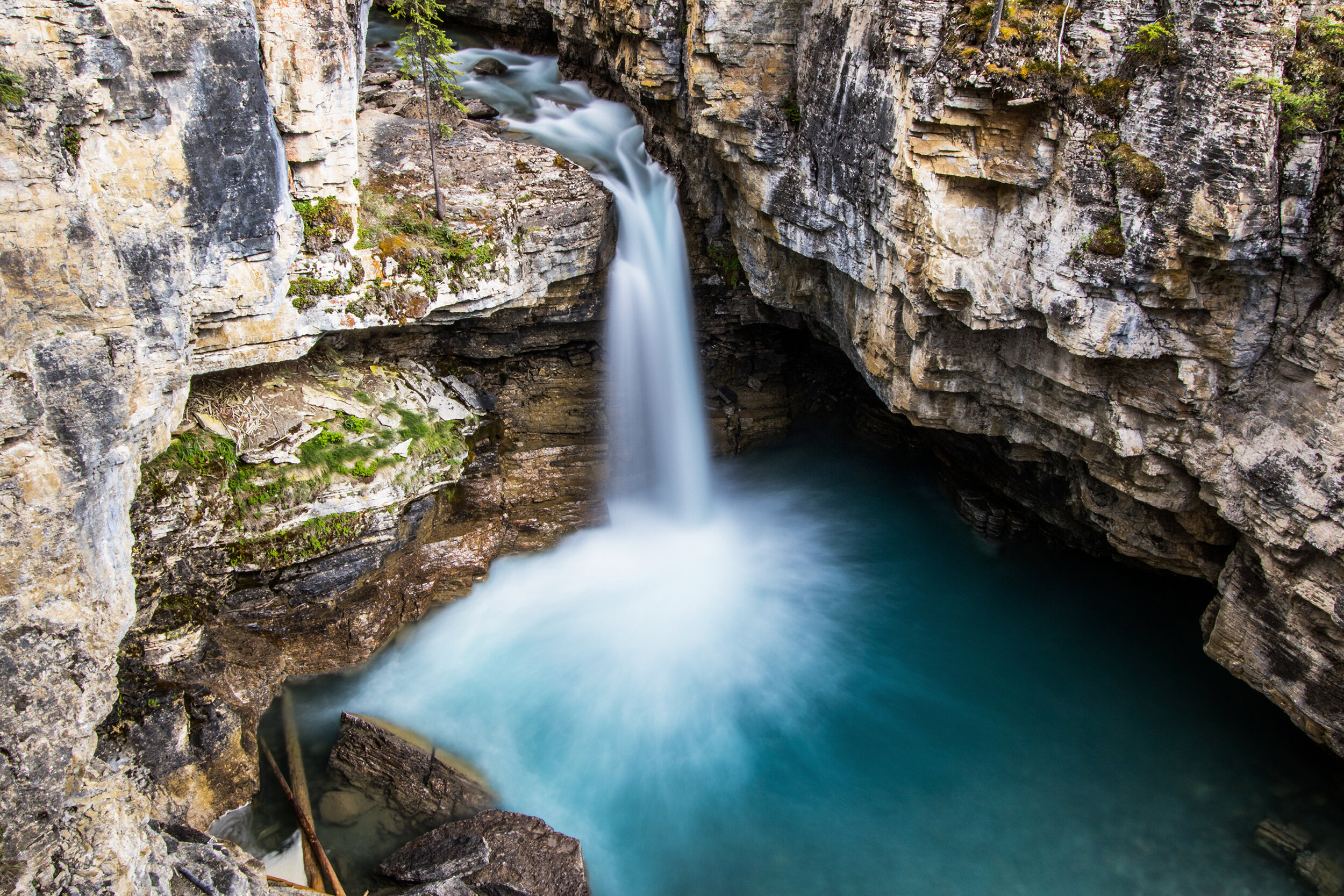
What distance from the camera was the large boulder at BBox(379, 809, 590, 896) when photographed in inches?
366

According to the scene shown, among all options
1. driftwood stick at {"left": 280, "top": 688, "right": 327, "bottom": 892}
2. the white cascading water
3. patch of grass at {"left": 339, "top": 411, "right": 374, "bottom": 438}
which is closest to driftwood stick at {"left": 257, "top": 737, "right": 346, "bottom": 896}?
driftwood stick at {"left": 280, "top": 688, "right": 327, "bottom": 892}

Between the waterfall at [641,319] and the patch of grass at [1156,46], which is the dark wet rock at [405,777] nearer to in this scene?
the waterfall at [641,319]

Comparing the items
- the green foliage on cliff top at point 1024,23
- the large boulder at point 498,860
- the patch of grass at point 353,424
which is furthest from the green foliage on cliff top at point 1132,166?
the patch of grass at point 353,424

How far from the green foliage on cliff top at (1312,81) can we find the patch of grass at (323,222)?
10.3m

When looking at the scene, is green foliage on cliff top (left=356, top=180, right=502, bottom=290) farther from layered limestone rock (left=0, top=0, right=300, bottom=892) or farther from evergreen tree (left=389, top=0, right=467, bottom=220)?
layered limestone rock (left=0, top=0, right=300, bottom=892)

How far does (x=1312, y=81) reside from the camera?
7.53 meters

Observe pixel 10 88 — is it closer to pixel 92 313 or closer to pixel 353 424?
pixel 92 313

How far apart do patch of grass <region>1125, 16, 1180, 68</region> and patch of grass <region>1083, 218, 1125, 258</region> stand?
1.49 m

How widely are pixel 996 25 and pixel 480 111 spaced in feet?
32.4

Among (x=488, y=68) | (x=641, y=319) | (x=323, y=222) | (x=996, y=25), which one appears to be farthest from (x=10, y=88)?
(x=488, y=68)

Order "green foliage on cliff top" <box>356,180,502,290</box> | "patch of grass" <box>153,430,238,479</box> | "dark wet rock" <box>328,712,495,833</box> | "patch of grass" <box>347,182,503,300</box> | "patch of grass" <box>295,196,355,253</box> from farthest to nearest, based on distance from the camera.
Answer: "green foliage on cliff top" <box>356,180,502,290</box> < "patch of grass" <box>347,182,503,300</box> < "patch of grass" <box>295,196,355,253</box> < "patch of grass" <box>153,430,238,479</box> < "dark wet rock" <box>328,712,495,833</box>

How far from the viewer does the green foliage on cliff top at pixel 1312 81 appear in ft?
24.5

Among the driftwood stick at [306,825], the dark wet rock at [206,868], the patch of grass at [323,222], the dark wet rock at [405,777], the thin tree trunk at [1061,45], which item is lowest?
the driftwood stick at [306,825]

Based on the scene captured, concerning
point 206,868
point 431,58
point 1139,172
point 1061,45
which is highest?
point 1061,45
